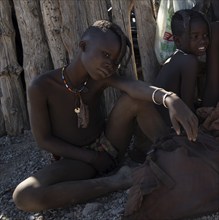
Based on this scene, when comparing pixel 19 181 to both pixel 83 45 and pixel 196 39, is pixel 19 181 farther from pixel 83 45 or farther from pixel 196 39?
pixel 196 39

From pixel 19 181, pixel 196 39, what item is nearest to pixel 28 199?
pixel 19 181

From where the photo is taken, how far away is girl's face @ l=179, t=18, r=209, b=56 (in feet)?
10.0

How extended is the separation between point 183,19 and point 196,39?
161 mm

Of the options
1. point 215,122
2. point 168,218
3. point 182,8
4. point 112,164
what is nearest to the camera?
point 168,218

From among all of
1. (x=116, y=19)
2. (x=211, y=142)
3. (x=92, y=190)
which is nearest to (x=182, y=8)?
(x=116, y=19)

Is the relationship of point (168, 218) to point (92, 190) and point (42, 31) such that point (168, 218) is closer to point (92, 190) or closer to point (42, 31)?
point (92, 190)

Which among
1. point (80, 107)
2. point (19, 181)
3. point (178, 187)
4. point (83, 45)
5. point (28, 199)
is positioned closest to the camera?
point (178, 187)

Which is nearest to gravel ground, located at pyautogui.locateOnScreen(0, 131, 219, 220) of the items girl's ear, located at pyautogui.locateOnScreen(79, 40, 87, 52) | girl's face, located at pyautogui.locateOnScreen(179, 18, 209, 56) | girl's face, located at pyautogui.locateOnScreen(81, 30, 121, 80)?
girl's face, located at pyautogui.locateOnScreen(81, 30, 121, 80)

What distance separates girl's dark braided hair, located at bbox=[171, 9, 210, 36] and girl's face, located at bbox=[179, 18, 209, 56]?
2 cm

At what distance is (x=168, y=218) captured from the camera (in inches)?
91.9

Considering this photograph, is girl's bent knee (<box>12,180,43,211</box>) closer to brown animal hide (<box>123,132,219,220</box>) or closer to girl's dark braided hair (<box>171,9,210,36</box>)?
brown animal hide (<box>123,132,219,220</box>)

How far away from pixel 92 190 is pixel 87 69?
69 cm

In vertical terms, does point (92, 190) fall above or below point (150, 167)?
below

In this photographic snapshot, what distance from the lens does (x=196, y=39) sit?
311 centimetres
